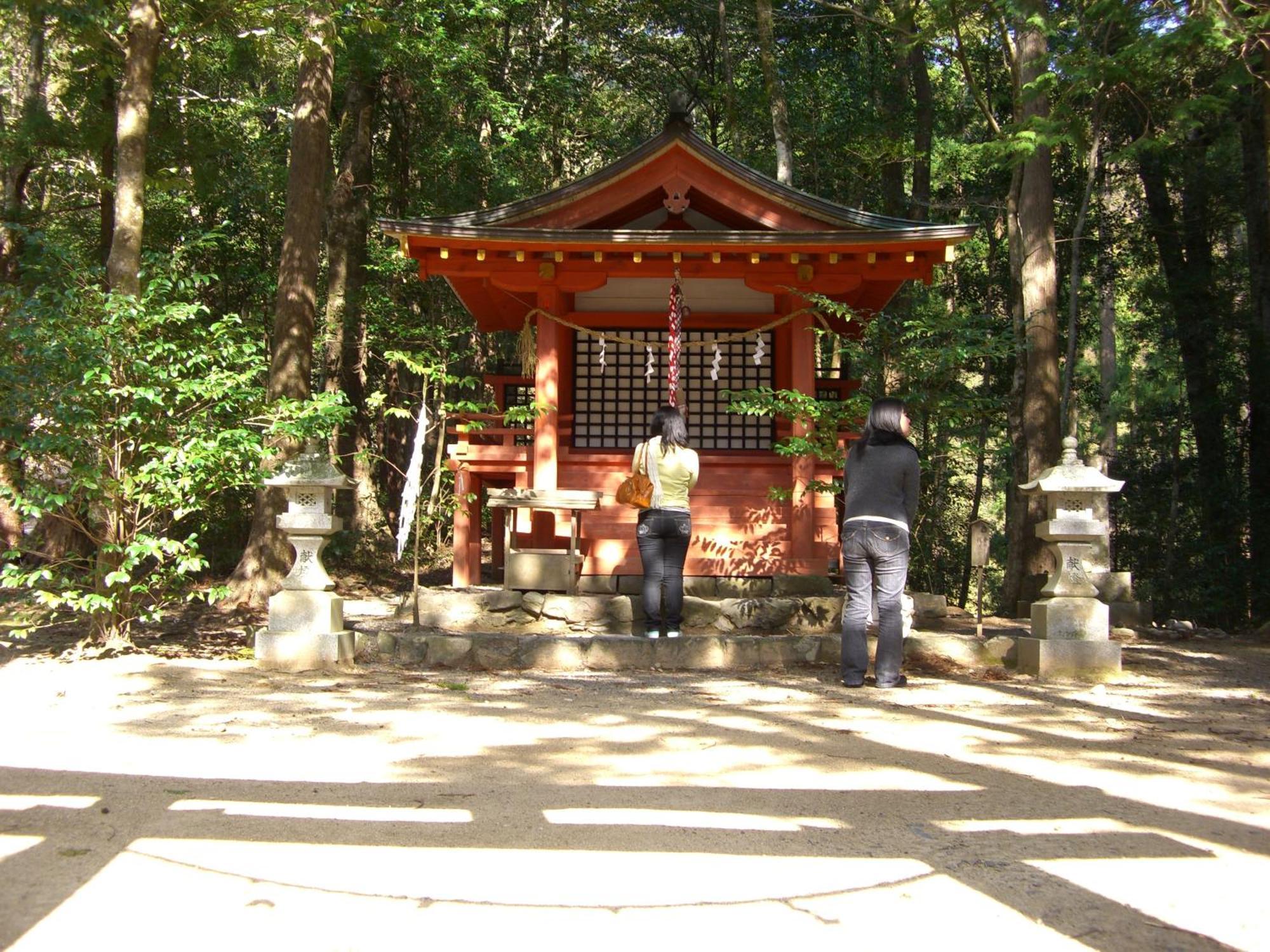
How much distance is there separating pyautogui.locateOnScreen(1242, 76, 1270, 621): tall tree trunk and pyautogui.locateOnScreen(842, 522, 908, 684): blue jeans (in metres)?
9.99

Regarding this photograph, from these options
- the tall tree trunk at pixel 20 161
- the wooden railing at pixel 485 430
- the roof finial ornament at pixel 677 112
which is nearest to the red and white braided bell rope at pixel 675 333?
the roof finial ornament at pixel 677 112

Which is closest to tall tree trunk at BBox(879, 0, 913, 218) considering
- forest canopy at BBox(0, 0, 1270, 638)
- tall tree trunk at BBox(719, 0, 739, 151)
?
forest canopy at BBox(0, 0, 1270, 638)

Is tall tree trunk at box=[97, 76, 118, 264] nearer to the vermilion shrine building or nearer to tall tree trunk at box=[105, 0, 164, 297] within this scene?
tall tree trunk at box=[105, 0, 164, 297]

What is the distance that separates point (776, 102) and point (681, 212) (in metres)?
5.80

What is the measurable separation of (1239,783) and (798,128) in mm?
16234

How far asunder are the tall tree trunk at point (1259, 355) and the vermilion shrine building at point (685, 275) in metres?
6.92

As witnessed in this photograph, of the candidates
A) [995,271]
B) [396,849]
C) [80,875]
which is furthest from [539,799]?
[995,271]

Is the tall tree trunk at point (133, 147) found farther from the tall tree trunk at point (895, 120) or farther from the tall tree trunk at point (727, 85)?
the tall tree trunk at point (895, 120)

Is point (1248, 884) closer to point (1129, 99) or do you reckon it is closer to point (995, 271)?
point (1129, 99)

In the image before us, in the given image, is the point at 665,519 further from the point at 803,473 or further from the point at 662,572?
the point at 803,473

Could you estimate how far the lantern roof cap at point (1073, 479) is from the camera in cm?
720

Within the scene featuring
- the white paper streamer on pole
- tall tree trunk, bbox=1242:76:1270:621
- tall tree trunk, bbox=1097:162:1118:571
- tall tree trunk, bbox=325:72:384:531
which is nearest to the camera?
the white paper streamer on pole

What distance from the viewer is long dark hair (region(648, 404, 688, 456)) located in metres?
7.66

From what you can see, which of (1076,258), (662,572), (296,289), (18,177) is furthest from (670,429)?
(18,177)
